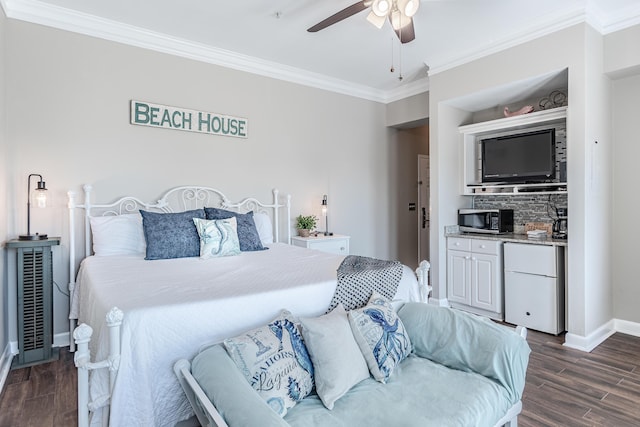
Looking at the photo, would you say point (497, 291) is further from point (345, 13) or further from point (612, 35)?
point (345, 13)

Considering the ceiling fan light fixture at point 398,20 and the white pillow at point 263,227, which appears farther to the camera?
the white pillow at point 263,227

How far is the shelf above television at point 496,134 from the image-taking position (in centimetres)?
350

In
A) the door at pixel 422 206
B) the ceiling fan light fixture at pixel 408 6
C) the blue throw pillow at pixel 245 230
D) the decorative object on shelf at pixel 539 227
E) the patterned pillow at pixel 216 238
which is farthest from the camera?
the door at pixel 422 206

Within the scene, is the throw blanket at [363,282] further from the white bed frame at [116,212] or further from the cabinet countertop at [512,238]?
the cabinet countertop at [512,238]

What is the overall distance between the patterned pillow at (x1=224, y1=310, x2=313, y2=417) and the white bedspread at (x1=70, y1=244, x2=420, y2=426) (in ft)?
0.69

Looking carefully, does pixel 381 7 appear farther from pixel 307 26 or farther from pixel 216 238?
pixel 216 238

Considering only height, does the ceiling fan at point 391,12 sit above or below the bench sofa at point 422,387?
above

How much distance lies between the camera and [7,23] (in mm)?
2879

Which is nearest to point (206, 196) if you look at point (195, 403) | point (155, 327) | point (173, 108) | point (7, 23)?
point (173, 108)

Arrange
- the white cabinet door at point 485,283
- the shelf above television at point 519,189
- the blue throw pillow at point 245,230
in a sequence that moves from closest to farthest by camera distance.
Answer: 1. the blue throw pillow at point 245,230
2. the shelf above television at point 519,189
3. the white cabinet door at point 485,283

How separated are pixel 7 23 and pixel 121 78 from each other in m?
0.83

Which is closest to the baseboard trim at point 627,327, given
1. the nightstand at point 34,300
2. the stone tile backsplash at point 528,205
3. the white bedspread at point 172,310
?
the stone tile backsplash at point 528,205

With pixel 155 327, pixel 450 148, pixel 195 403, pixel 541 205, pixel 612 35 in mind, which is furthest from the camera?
pixel 450 148

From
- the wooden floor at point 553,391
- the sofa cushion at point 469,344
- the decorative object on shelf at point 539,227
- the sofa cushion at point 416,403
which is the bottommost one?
the wooden floor at point 553,391
